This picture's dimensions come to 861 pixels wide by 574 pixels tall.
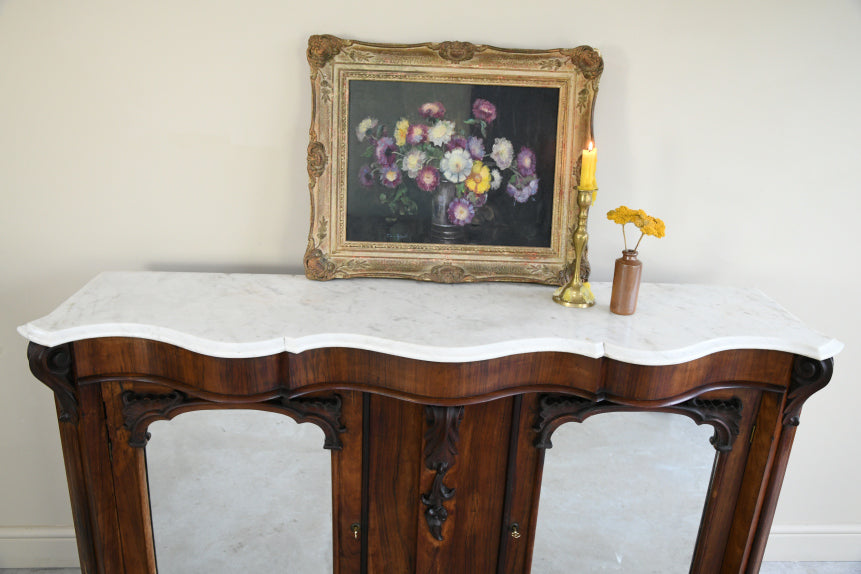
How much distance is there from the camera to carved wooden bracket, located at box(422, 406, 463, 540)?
142 centimetres

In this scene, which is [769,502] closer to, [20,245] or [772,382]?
[772,382]

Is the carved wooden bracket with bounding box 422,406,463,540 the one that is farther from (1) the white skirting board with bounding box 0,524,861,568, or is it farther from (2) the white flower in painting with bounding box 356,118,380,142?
(1) the white skirting board with bounding box 0,524,861,568

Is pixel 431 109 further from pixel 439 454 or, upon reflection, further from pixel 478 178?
pixel 439 454

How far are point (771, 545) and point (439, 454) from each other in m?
1.61

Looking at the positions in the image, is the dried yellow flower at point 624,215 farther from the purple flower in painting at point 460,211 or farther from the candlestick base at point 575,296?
the purple flower in painting at point 460,211

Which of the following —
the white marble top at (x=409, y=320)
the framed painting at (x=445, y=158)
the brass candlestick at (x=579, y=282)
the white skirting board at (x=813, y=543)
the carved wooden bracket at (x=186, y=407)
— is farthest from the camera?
the white skirting board at (x=813, y=543)

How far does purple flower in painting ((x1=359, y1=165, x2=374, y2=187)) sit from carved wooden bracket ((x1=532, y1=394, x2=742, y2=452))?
28.9 inches

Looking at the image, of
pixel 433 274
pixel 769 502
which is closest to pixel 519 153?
pixel 433 274

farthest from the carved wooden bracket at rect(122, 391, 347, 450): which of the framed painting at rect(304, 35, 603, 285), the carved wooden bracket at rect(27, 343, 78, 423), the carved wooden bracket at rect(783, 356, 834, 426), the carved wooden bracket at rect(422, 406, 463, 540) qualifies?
the carved wooden bracket at rect(783, 356, 834, 426)

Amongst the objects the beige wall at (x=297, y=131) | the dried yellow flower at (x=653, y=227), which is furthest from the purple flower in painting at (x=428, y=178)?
the dried yellow flower at (x=653, y=227)

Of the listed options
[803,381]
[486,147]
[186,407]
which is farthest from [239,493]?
[803,381]

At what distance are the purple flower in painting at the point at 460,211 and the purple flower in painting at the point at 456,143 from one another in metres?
0.14

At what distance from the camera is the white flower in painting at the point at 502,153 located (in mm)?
1689

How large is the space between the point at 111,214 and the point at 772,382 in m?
1.84
